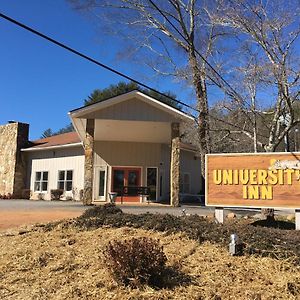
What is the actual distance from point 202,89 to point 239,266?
10106 millimetres

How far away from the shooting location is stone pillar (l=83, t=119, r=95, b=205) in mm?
19391

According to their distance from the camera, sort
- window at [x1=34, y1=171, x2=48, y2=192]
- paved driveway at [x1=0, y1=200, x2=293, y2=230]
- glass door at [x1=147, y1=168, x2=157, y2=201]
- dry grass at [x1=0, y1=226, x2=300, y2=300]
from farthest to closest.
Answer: window at [x1=34, y1=171, x2=48, y2=192]
glass door at [x1=147, y1=168, x2=157, y2=201]
paved driveway at [x1=0, y1=200, x2=293, y2=230]
dry grass at [x1=0, y1=226, x2=300, y2=300]

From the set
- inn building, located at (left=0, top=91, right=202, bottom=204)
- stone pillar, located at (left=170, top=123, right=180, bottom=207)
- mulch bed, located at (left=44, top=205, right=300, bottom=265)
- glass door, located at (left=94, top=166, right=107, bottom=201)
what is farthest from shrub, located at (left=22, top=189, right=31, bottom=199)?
mulch bed, located at (left=44, top=205, right=300, bottom=265)

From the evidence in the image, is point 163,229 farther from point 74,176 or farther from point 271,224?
point 74,176

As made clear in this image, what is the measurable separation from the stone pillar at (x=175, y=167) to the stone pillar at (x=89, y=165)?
4160mm

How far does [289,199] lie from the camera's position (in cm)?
923

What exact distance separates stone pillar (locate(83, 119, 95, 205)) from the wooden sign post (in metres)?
Result: 10.3

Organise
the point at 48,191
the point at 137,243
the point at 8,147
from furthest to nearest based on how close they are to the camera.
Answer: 1. the point at 8,147
2. the point at 48,191
3. the point at 137,243

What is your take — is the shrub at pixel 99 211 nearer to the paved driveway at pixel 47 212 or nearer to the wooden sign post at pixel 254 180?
the paved driveway at pixel 47 212

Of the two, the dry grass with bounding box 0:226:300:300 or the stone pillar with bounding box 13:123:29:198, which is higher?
the stone pillar with bounding box 13:123:29:198

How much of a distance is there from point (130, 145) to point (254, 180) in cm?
1654

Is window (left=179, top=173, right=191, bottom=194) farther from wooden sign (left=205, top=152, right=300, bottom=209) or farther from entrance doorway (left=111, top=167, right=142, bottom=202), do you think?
wooden sign (left=205, top=152, right=300, bottom=209)

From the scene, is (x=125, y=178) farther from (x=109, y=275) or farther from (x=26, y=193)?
(x=109, y=275)

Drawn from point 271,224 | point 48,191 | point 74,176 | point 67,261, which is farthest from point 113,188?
point 67,261
